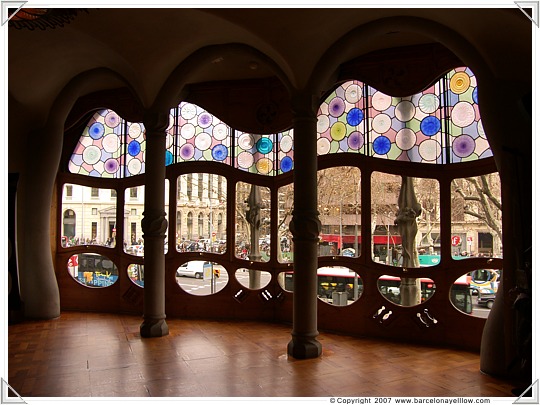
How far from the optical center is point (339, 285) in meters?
6.57

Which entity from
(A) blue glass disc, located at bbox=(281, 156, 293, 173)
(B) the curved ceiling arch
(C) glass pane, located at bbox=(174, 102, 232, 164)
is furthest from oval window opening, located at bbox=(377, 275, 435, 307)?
(C) glass pane, located at bbox=(174, 102, 232, 164)

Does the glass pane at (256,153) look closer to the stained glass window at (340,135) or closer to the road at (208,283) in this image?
the stained glass window at (340,135)

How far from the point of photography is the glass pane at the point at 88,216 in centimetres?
805

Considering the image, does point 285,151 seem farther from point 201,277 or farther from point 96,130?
point 96,130

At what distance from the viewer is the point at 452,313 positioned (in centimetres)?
575

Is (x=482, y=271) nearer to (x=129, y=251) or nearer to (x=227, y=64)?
(x=227, y=64)

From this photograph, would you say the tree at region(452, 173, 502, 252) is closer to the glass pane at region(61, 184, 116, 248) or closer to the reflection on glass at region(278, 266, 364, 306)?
the reflection on glass at region(278, 266, 364, 306)

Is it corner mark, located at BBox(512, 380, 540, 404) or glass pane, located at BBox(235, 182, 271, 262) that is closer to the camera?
corner mark, located at BBox(512, 380, 540, 404)

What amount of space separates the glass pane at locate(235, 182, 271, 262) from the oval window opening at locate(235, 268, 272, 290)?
0.69 ft

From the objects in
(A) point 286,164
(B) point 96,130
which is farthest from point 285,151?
(B) point 96,130

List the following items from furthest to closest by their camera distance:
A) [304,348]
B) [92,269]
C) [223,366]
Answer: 1. [92,269]
2. [304,348]
3. [223,366]

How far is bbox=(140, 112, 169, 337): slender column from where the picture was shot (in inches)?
244

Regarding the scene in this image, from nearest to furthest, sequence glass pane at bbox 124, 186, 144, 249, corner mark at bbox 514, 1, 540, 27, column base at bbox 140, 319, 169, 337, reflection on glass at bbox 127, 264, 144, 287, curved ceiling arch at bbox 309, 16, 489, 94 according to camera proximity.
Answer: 1. corner mark at bbox 514, 1, 540, 27
2. curved ceiling arch at bbox 309, 16, 489, 94
3. column base at bbox 140, 319, 169, 337
4. reflection on glass at bbox 127, 264, 144, 287
5. glass pane at bbox 124, 186, 144, 249

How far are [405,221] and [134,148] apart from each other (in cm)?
458
